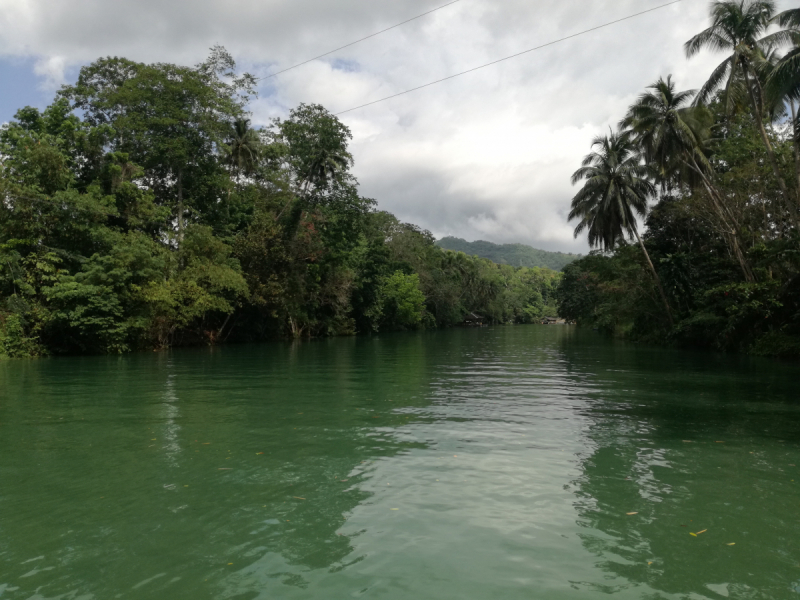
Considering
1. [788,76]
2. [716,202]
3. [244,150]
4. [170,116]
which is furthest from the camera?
[244,150]

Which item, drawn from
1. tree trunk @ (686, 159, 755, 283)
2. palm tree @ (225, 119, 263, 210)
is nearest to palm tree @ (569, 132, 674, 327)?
tree trunk @ (686, 159, 755, 283)

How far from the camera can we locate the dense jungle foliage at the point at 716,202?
2486 centimetres

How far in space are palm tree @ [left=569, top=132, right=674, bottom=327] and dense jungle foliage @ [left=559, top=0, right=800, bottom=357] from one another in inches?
3.5

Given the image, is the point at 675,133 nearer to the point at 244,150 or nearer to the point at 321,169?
the point at 321,169

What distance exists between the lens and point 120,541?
5129 mm

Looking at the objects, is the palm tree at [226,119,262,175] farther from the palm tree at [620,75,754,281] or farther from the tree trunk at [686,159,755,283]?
the tree trunk at [686,159,755,283]

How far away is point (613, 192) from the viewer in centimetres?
3931

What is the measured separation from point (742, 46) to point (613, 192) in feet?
49.7

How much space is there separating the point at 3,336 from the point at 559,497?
2832 cm

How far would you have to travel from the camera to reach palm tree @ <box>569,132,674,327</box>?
129 ft

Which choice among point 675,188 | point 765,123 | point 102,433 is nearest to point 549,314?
point 675,188

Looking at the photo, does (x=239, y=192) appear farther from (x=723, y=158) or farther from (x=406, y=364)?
(x=723, y=158)

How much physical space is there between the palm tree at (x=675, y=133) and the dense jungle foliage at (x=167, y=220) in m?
20.5

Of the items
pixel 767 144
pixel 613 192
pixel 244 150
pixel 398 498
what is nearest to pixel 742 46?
pixel 767 144
